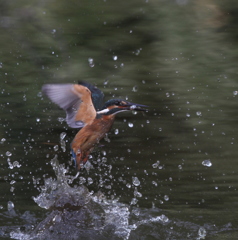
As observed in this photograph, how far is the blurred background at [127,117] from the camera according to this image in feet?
9.36

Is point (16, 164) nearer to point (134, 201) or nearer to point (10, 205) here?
point (10, 205)

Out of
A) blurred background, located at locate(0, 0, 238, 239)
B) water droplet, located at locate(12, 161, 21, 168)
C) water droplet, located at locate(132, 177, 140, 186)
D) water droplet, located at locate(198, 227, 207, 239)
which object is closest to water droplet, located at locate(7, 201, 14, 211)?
blurred background, located at locate(0, 0, 238, 239)

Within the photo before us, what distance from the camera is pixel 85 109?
2678 mm

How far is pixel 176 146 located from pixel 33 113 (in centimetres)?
90

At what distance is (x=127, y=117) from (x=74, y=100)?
1111mm

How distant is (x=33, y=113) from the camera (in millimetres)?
3668

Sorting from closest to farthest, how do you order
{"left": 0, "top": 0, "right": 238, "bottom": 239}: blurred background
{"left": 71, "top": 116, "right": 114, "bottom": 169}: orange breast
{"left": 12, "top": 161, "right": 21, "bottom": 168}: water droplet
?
{"left": 71, "top": 116, "right": 114, "bottom": 169}: orange breast, {"left": 0, "top": 0, "right": 238, "bottom": 239}: blurred background, {"left": 12, "top": 161, "right": 21, "bottom": 168}: water droplet

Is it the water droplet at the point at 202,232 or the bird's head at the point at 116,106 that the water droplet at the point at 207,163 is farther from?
the bird's head at the point at 116,106

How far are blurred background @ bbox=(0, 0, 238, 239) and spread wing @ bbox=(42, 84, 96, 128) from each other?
1.26ft

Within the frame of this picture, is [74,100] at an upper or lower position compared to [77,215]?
upper

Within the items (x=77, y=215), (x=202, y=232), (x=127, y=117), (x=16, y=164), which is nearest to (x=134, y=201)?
(x=77, y=215)

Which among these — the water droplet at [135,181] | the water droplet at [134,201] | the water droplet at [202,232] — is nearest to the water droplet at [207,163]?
the water droplet at [135,181]

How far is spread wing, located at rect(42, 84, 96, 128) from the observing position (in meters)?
2.61

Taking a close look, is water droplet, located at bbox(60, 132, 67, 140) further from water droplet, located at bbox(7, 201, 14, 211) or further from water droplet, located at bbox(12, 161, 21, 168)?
water droplet, located at bbox(7, 201, 14, 211)
